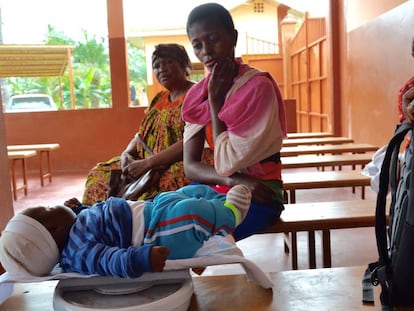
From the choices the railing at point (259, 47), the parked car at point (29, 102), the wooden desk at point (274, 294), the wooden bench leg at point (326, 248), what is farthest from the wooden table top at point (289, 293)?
the railing at point (259, 47)

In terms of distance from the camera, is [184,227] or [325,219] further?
[325,219]

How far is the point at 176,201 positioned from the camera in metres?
1.05

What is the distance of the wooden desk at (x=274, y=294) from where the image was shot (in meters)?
0.95

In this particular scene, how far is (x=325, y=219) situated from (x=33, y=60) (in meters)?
6.50

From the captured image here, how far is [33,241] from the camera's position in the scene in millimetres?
894

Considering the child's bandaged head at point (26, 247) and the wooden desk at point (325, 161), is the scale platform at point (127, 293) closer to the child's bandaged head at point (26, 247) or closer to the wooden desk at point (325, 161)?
the child's bandaged head at point (26, 247)

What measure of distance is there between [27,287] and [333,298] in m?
0.76

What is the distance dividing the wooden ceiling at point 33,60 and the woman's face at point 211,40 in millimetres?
6248

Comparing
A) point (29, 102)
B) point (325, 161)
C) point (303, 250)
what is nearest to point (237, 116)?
point (303, 250)

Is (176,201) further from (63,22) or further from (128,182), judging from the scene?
(63,22)

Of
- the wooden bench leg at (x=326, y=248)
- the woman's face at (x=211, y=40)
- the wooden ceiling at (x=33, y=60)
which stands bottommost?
the wooden bench leg at (x=326, y=248)

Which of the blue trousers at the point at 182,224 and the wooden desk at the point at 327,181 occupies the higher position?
the blue trousers at the point at 182,224

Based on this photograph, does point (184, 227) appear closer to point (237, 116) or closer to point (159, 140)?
point (237, 116)

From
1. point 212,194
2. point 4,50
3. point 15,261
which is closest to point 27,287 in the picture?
point 15,261
